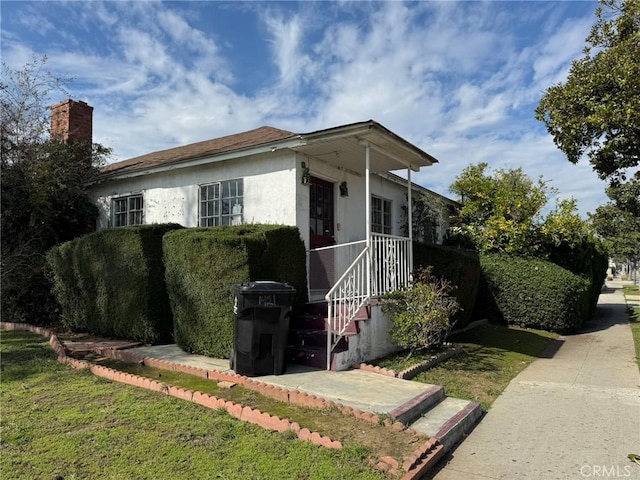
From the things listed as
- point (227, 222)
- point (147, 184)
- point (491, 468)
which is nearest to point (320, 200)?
point (227, 222)

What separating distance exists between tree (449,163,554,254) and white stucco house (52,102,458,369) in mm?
4235

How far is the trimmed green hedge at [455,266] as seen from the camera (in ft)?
34.4

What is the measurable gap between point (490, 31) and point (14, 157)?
10.6m

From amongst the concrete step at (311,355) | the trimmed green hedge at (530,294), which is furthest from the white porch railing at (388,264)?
the trimmed green hedge at (530,294)

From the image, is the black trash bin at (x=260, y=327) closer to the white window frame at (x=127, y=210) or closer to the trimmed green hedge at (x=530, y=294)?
the white window frame at (x=127, y=210)

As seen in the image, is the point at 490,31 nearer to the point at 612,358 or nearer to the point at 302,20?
the point at 302,20

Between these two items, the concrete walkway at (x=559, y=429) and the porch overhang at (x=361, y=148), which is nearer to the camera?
the concrete walkway at (x=559, y=429)

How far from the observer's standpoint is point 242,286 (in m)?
5.95

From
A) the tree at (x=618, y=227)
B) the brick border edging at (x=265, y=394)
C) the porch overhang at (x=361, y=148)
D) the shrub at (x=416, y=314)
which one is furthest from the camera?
the tree at (x=618, y=227)

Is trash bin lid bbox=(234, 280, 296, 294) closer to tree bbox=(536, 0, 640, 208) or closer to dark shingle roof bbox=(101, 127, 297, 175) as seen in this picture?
dark shingle roof bbox=(101, 127, 297, 175)

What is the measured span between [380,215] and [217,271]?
238 inches

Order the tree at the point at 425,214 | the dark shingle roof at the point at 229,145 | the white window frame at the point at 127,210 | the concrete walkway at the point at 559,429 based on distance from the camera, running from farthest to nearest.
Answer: the tree at the point at 425,214, the white window frame at the point at 127,210, the dark shingle roof at the point at 229,145, the concrete walkway at the point at 559,429


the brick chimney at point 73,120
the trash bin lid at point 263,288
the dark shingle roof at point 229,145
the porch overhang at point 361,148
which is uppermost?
the brick chimney at point 73,120

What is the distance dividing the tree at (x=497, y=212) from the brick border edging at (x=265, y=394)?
9.87 meters
